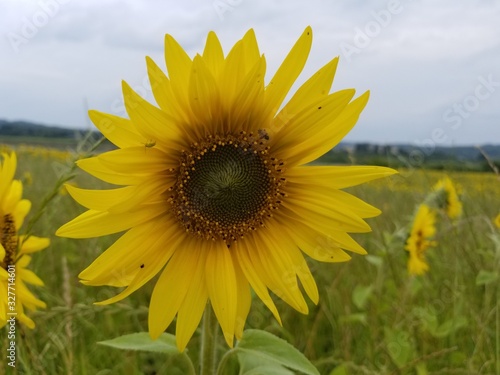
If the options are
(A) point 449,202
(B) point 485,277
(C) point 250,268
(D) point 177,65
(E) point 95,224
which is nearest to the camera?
(D) point 177,65

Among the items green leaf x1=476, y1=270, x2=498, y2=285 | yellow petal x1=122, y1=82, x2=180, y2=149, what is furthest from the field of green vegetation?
yellow petal x1=122, y1=82, x2=180, y2=149

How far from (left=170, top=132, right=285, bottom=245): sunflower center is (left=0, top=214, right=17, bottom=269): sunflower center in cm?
64

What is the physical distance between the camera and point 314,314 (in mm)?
3266

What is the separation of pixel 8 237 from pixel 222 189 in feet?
2.71

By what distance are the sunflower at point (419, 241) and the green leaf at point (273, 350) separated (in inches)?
89.9

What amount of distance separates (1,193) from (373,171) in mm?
1348

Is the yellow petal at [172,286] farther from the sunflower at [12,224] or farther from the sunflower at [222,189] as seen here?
the sunflower at [12,224]

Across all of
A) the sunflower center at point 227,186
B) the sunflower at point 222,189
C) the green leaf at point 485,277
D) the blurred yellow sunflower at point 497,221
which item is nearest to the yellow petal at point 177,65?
the sunflower at point 222,189

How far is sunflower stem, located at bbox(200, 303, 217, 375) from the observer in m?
1.58

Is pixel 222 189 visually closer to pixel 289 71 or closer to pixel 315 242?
pixel 315 242

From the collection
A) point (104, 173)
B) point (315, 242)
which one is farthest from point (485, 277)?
point (104, 173)

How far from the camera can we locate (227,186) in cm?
174

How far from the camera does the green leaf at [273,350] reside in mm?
1443

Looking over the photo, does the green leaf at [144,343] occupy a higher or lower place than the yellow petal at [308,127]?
lower
